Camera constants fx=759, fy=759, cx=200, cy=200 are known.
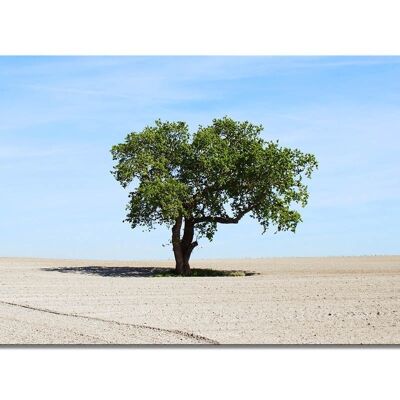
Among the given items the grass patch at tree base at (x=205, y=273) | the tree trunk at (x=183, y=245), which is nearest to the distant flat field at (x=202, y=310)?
the grass patch at tree base at (x=205, y=273)

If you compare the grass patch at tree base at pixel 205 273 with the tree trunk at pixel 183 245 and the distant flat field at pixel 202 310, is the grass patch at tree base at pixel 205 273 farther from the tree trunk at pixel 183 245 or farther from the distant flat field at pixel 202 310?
the distant flat field at pixel 202 310

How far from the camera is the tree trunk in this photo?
29.0 meters

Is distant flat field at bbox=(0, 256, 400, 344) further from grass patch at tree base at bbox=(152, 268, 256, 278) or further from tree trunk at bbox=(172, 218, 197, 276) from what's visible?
tree trunk at bbox=(172, 218, 197, 276)

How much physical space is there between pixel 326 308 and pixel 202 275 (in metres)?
13.3

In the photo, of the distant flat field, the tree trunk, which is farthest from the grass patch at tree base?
the distant flat field

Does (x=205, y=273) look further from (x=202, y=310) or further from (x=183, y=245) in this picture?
(x=202, y=310)

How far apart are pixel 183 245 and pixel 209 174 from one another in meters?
3.21

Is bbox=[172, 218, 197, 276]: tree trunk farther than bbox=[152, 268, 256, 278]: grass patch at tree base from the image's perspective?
Yes

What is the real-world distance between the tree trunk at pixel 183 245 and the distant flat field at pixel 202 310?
3.19 m

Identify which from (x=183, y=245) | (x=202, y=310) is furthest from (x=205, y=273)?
(x=202, y=310)

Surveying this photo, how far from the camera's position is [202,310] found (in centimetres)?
1617

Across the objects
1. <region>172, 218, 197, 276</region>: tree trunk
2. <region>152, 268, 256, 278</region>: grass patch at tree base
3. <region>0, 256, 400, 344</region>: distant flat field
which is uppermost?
<region>172, 218, 197, 276</region>: tree trunk

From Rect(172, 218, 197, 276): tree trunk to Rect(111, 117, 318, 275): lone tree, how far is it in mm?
38
